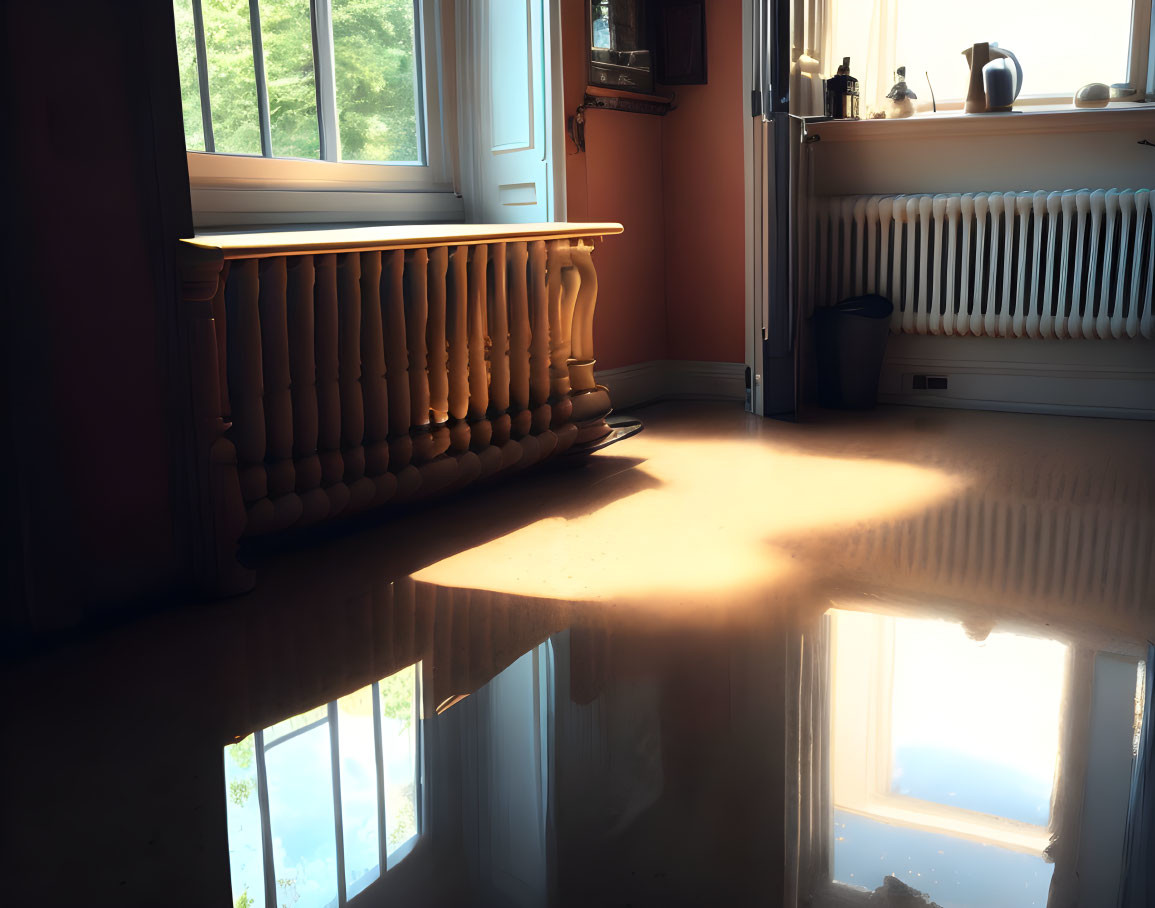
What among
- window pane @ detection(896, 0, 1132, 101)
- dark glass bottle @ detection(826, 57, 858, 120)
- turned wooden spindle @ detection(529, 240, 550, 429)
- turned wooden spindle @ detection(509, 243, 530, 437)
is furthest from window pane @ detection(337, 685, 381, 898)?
window pane @ detection(896, 0, 1132, 101)

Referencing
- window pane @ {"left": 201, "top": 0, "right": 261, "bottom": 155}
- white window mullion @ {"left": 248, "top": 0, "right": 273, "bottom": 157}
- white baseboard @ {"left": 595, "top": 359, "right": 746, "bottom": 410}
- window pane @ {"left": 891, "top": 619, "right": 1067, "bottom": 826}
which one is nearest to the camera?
window pane @ {"left": 891, "top": 619, "right": 1067, "bottom": 826}

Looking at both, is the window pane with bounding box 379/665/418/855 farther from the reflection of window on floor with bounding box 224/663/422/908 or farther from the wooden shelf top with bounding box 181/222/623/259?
the wooden shelf top with bounding box 181/222/623/259

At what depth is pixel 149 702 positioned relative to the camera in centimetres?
185

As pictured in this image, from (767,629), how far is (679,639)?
0.18 metres

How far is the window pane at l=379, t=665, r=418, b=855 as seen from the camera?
1.47m

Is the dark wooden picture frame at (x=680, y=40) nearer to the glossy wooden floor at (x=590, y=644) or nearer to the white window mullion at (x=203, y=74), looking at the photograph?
the glossy wooden floor at (x=590, y=644)

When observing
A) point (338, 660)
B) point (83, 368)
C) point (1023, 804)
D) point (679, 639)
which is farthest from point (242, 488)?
point (1023, 804)

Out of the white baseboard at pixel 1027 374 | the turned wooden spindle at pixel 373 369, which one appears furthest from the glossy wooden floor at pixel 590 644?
the white baseboard at pixel 1027 374

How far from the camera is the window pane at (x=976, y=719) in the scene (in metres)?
1.54

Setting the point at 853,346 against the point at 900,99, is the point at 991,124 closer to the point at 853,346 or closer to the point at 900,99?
the point at 900,99

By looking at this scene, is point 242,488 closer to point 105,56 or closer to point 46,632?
point 46,632

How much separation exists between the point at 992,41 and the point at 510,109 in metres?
2.02

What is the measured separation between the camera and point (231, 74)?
11.1ft

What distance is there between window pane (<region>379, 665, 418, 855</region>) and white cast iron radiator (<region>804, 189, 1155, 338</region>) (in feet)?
10.4
